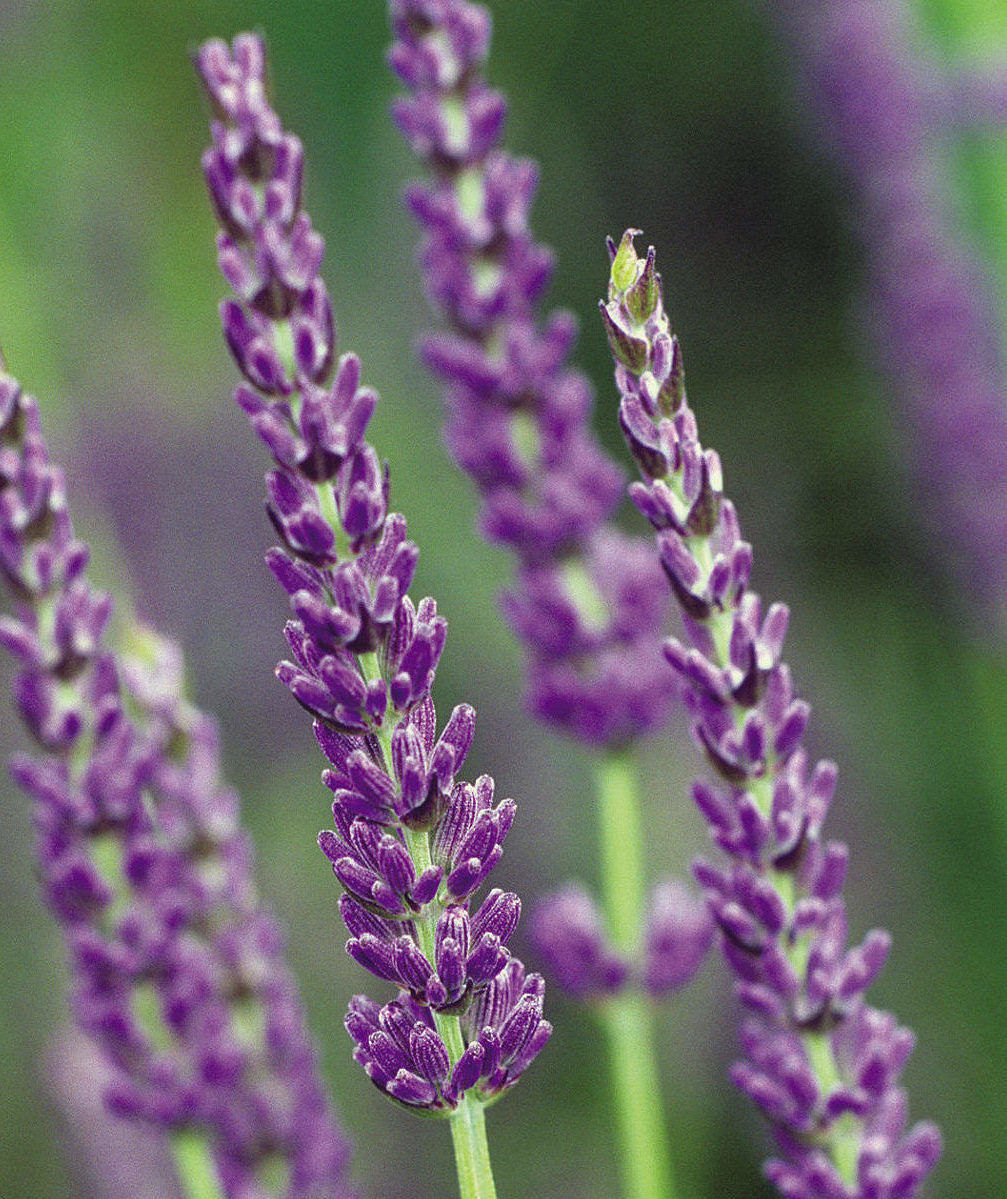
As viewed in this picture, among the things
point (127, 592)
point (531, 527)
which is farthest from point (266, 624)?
point (531, 527)

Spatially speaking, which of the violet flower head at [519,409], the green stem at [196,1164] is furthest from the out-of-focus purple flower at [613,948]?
the green stem at [196,1164]

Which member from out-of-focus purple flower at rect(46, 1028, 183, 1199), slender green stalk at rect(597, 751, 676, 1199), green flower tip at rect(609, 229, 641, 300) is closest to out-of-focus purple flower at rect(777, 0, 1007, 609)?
slender green stalk at rect(597, 751, 676, 1199)

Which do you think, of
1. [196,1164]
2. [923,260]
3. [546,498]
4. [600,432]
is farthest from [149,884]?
[600,432]

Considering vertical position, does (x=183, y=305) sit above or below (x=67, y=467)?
above

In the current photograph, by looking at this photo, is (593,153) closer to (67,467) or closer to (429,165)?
(67,467)

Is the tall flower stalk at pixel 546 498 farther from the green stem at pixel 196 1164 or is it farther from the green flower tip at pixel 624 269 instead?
the green flower tip at pixel 624 269

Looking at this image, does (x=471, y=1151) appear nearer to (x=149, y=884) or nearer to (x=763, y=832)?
(x=763, y=832)

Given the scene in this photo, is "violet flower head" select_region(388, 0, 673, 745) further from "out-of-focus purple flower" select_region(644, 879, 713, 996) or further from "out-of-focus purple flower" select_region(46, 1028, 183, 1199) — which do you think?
"out-of-focus purple flower" select_region(46, 1028, 183, 1199)
